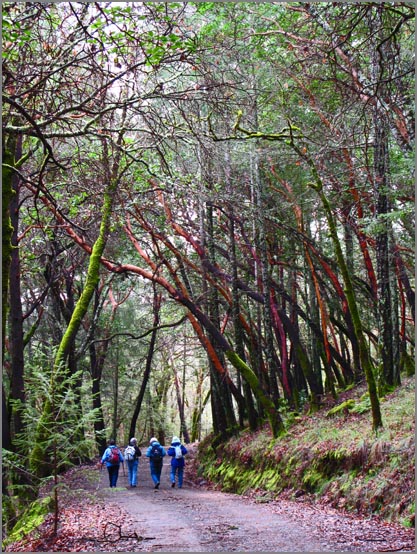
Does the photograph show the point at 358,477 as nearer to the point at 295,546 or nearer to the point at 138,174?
the point at 295,546

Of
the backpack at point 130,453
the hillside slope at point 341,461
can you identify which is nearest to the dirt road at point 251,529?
the hillside slope at point 341,461

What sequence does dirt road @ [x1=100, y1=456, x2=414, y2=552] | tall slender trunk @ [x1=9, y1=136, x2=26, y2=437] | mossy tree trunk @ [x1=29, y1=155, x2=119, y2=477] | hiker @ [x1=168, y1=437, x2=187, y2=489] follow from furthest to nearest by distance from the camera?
hiker @ [x1=168, y1=437, x2=187, y2=489]
tall slender trunk @ [x1=9, y1=136, x2=26, y2=437]
mossy tree trunk @ [x1=29, y1=155, x2=119, y2=477]
dirt road @ [x1=100, y1=456, x2=414, y2=552]

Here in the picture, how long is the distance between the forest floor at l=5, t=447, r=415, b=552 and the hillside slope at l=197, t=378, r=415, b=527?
1.18ft

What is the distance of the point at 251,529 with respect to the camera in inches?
306

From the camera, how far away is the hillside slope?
Answer: 8281 millimetres

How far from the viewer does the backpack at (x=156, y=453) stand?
14.7m

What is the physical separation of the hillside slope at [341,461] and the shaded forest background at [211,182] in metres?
0.69

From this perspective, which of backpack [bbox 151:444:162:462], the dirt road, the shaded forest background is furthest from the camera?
backpack [bbox 151:444:162:462]

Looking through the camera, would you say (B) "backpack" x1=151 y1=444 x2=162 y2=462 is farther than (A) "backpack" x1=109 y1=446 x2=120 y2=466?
Yes

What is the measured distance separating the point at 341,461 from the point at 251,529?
2.95m

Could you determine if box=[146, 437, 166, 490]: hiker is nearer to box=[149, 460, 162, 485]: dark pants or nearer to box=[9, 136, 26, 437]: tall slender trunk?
box=[149, 460, 162, 485]: dark pants

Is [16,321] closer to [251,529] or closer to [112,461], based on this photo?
[112,461]

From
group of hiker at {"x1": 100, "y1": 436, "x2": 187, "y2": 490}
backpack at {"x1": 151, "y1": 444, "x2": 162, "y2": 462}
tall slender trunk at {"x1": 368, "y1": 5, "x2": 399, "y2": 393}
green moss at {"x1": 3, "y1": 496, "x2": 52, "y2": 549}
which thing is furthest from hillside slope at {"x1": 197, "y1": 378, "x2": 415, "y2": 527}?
green moss at {"x1": 3, "y1": 496, "x2": 52, "y2": 549}

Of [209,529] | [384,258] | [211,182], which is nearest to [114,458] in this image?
[209,529]
